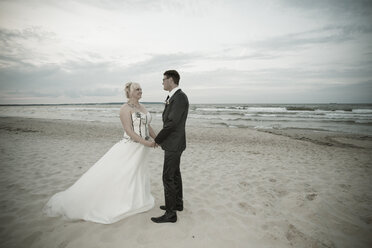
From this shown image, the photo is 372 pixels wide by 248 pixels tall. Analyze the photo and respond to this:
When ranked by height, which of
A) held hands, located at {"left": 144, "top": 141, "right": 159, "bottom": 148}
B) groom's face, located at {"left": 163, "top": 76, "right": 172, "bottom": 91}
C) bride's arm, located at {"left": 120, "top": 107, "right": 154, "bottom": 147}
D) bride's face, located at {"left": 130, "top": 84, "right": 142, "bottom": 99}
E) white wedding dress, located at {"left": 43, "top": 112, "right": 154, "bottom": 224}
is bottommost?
white wedding dress, located at {"left": 43, "top": 112, "right": 154, "bottom": 224}

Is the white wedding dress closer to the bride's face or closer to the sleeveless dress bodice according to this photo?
the sleeveless dress bodice

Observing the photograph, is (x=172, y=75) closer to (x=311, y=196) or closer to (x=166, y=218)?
(x=166, y=218)

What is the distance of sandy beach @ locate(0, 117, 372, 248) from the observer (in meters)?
2.86

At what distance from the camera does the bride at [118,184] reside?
10.5 feet

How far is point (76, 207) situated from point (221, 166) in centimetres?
451

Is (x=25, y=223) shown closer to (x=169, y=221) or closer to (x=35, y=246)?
(x=35, y=246)

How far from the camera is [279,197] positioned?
4324mm

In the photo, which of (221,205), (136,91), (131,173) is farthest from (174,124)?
(221,205)

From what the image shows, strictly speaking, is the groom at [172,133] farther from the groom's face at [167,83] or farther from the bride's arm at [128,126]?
the bride's arm at [128,126]

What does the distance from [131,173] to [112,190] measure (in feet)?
1.35

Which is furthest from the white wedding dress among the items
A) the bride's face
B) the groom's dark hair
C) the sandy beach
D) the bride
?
the groom's dark hair

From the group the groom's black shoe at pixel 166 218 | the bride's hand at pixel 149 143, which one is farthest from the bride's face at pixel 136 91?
the groom's black shoe at pixel 166 218

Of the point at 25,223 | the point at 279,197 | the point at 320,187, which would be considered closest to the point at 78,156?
the point at 25,223

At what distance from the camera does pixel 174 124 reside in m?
2.97
